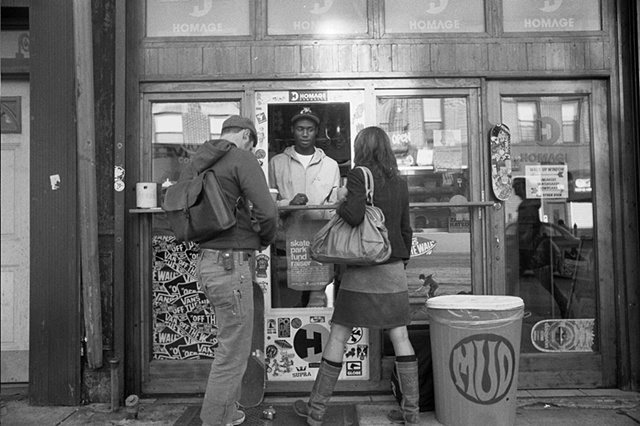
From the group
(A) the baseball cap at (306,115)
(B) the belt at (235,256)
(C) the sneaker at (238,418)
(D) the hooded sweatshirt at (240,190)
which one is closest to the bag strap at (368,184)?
(D) the hooded sweatshirt at (240,190)

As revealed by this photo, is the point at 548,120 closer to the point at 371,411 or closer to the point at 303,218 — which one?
the point at 303,218

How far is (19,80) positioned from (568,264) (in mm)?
4896

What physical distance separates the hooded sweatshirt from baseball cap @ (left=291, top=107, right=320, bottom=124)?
1.17m

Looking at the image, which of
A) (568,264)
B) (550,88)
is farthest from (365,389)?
(550,88)

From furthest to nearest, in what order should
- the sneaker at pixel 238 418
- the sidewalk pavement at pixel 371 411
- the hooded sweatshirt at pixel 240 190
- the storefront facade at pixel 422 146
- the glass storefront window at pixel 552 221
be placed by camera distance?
the glass storefront window at pixel 552 221
the storefront facade at pixel 422 146
the sidewalk pavement at pixel 371 411
the sneaker at pixel 238 418
the hooded sweatshirt at pixel 240 190

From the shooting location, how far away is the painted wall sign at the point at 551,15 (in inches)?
178

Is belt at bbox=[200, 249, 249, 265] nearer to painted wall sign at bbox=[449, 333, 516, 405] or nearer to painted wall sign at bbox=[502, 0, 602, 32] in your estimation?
painted wall sign at bbox=[449, 333, 516, 405]

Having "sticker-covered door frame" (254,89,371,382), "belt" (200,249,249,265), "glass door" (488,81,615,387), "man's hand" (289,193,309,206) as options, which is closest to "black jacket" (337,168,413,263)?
"belt" (200,249,249,265)

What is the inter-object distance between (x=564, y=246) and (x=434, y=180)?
122cm

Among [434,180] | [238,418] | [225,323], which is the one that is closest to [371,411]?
[238,418]

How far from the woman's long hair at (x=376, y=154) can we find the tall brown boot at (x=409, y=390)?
1.27m

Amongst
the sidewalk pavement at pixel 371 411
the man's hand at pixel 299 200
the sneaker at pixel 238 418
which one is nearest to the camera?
the sneaker at pixel 238 418

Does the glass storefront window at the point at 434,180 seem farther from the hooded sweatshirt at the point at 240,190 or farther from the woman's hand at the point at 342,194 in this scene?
the hooded sweatshirt at the point at 240,190

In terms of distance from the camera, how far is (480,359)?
354 centimetres
